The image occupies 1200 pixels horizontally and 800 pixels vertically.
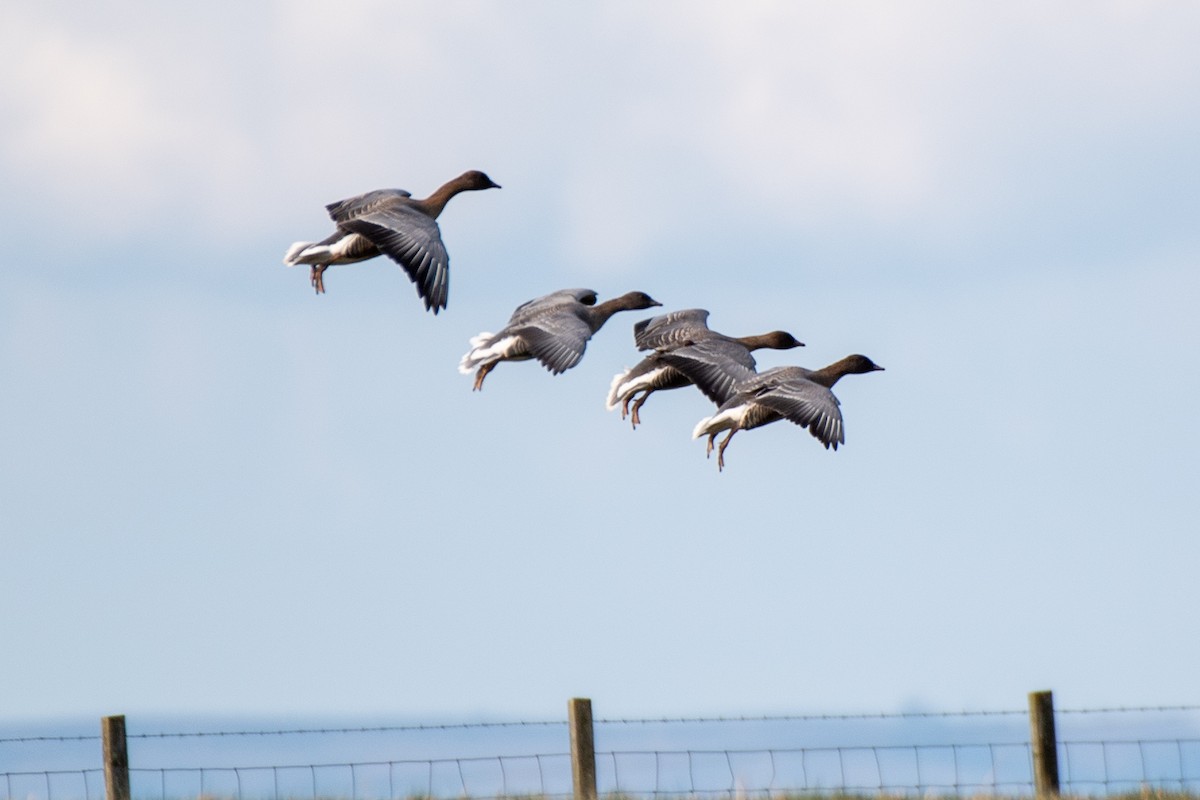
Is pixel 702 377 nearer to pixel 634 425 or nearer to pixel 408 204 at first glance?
pixel 634 425

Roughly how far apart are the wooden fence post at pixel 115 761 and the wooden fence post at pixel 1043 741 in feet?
20.7

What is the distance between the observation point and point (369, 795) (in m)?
13.6

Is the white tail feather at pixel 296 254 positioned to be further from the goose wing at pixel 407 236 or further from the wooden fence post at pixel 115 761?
the wooden fence post at pixel 115 761

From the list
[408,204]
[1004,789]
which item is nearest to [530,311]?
[408,204]

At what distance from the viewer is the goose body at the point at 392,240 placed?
16172 mm

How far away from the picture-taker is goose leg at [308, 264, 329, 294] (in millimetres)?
18062

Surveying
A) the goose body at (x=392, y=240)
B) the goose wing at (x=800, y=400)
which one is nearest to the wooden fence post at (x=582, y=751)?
the goose body at (x=392, y=240)

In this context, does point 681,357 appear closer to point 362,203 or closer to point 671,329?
point 671,329

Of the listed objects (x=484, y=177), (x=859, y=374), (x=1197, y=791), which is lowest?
Answer: (x=1197, y=791)

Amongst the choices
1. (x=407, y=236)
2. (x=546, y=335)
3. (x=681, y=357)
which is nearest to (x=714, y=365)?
(x=681, y=357)

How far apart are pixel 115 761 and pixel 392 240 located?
5.02 meters

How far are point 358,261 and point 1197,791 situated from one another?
27.4 feet

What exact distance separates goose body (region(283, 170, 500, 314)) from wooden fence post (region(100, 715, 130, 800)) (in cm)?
403

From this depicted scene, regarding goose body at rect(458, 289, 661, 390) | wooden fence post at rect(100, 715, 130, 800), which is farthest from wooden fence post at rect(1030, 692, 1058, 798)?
wooden fence post at rect(100, 715, 130, 800)
